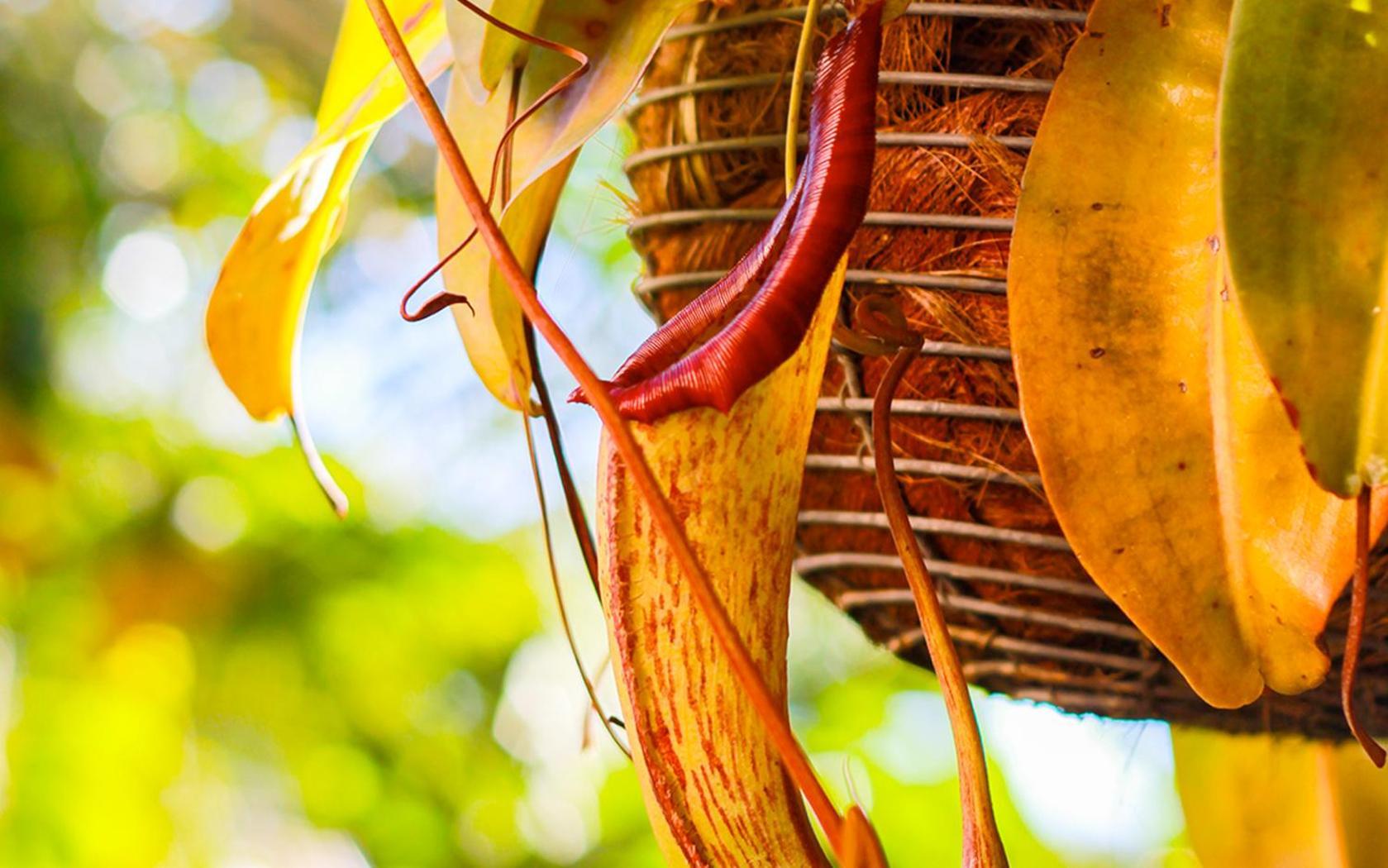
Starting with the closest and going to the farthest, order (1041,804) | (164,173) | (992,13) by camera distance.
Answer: (992,13) → (1041,804) → (164,173)

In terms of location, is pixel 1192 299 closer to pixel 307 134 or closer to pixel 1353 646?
pixel 1353 646

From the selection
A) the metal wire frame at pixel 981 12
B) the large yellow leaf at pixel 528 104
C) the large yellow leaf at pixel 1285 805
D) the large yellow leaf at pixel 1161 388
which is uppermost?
the metal wire frame at pixel 981 12

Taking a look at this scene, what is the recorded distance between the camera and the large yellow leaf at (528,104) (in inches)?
12.5

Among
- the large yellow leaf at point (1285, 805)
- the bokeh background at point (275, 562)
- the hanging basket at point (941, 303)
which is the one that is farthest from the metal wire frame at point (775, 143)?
the bokeh background at point (275, 562)

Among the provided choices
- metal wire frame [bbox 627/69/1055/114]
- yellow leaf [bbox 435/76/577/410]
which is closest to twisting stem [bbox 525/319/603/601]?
yellow leaf [bbox 435/76/577/410]

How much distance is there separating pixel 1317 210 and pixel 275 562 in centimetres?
140

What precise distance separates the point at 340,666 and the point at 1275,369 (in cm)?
138

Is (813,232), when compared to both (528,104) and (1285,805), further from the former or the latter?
(1285,805)

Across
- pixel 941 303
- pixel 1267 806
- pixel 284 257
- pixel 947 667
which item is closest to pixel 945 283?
pixel 941 303

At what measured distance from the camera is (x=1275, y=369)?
0.71 feet

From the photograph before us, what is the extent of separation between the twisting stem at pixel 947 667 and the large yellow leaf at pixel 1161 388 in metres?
0.04

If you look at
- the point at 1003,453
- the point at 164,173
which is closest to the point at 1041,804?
the point at 1003,453

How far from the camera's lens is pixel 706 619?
0.90 ft

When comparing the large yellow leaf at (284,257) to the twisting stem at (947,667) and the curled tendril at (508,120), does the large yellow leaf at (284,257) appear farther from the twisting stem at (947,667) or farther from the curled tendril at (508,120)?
the twisting stem at (947,667)
